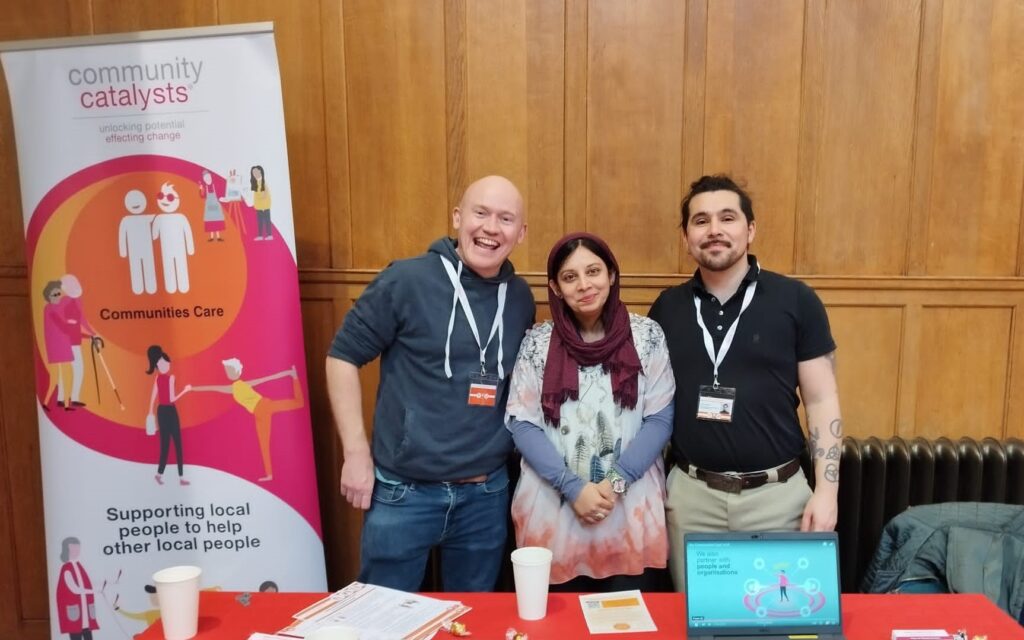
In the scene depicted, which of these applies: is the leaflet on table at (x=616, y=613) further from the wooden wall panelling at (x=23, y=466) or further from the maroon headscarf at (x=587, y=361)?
the wooden wall panelling at (x=23, y=466)

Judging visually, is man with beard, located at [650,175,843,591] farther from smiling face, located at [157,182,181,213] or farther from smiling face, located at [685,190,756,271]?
smiling face, located at [157,182,181,213]

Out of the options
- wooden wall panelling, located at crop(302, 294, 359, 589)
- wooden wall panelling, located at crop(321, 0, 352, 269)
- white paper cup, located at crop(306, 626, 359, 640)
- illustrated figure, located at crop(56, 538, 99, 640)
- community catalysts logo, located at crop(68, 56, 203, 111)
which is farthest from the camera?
wooden wall panelling, located at crop(302, 294, 359, 589)

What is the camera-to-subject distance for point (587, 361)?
71.5 inches

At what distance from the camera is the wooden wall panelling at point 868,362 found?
256 centimetres

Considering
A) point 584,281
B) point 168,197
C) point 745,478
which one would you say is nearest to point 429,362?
point 584,281

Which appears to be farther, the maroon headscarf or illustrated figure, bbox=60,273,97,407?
illustrated figure, bbox=60,273,97,407

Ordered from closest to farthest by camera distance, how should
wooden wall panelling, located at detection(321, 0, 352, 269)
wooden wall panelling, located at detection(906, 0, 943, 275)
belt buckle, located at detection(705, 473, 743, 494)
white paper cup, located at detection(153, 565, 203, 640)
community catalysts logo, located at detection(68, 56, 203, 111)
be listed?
white paper cup, located at detection(153, 565, 203, 640)
belt buckle, located at detection(705, 473, 743, 494)
community catalysts logo, located at detection(68, 56, 203, 111)
wooden wall panelling, located at detection(906, 0, 943, 275)
wooden wall panelling, located at detection(321, 0, 352, 269)

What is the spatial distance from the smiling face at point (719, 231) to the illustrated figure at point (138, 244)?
1795mm

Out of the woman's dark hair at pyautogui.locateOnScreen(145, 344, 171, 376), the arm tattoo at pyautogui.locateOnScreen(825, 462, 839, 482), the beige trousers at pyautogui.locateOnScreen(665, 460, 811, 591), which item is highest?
the woman's dark hair at pyautogui.locateOnScreen(145, 344, 171, 376)

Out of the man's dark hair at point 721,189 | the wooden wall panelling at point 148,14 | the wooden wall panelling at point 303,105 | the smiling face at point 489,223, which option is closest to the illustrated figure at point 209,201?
the wooden wall panelling at point 303,105

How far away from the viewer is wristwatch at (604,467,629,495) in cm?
176

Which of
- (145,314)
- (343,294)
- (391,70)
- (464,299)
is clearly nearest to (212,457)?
(145,314)

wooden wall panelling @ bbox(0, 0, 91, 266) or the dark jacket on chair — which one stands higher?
wooden wall panelling @ bbox(0, 0, 91, 266)

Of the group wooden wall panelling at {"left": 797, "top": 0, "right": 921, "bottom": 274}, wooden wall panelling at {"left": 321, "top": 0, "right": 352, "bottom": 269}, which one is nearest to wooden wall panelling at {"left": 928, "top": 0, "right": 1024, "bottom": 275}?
wooden wall panelling at {"left": 797, "top": 0, "right": 921, "bottom": 274}
